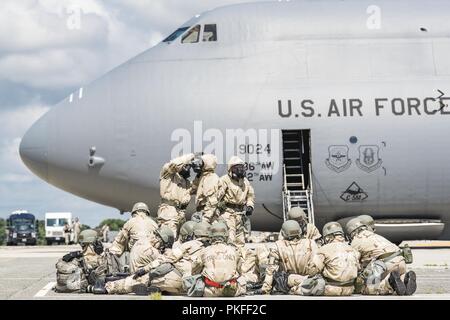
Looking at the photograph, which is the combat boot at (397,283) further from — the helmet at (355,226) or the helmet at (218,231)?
the helmet at (218,231)

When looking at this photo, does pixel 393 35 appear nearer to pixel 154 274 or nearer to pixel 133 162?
pixel 133 162

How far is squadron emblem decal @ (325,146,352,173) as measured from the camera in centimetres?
1864

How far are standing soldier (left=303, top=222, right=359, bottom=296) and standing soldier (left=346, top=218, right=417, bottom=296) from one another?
333mm

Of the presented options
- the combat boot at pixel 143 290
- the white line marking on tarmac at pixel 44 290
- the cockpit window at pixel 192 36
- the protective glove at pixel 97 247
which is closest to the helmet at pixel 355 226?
the combat boot at pixel 143 290

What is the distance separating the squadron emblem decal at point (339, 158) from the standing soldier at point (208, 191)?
3.75m

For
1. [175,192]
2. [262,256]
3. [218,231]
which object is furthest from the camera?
[175,192]

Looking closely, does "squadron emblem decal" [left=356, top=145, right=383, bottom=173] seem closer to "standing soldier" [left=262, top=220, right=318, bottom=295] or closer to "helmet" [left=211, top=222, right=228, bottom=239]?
"standing soldier" [left=262, top=220, right=318, bottom=295]

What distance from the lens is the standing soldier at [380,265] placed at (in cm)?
1127

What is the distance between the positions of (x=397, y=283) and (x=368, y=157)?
7.75 m

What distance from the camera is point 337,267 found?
11.2 metres

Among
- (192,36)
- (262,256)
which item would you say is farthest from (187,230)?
(192,36)

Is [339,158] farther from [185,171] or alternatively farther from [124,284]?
[124,284]
